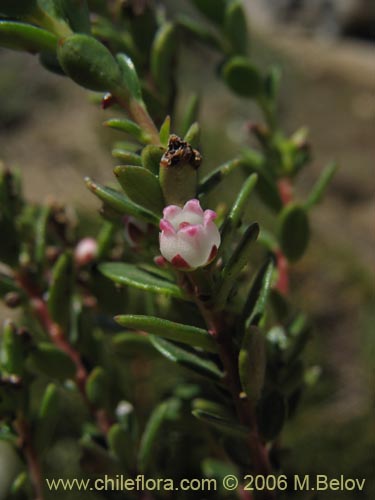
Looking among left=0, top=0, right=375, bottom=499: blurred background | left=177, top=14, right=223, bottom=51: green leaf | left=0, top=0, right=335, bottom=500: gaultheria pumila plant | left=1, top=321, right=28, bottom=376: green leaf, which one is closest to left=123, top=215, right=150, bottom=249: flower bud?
left=0, top=0, right=335, bottom=500: gaultheria pumila plant

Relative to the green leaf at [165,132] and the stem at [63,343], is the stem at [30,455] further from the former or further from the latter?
the green leaf at [165,132]

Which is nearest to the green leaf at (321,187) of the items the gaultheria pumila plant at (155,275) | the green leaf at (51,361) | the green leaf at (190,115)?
the gaultheria pumila plant at (155,275)

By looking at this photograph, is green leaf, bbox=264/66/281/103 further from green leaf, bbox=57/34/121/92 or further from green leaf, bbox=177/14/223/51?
green leaf, bbox=57/34/121/92

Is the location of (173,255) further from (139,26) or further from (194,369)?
(139,26)

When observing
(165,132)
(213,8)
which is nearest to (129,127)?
(165,132)

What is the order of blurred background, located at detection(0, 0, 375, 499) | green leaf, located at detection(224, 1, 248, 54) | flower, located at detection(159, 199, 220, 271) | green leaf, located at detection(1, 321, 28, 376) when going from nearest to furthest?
flower, located at detection(159, 199, 220, 271) < green leaf, located at detection(1, 321, 28, 376) < green leaf, located at detection(224, 1, 248, 54) < blurred background, located at detection(0, 0, 375, 499)

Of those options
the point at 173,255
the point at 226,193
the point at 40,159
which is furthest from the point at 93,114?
the point at 173,255
